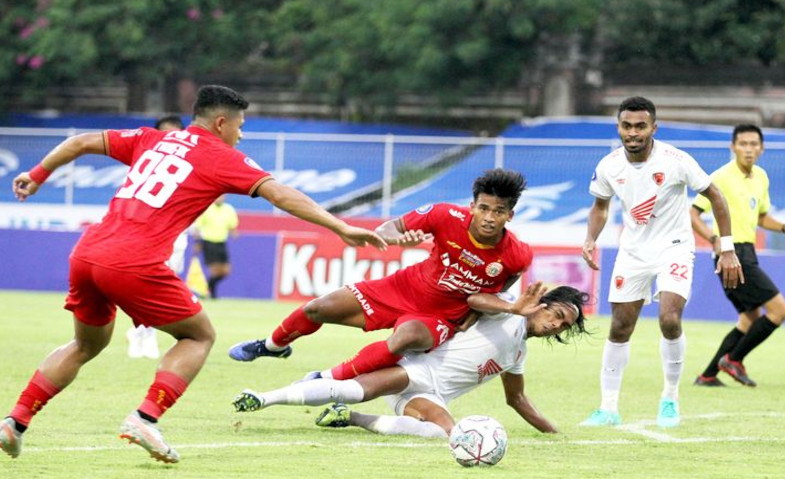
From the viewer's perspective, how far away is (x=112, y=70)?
3719cm

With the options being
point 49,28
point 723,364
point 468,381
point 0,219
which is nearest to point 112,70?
point 49,28

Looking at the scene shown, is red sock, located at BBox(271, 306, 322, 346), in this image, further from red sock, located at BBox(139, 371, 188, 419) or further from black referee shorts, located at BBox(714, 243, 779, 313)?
→ black referee shorts, located at BBox(714, 243, 779, 313)

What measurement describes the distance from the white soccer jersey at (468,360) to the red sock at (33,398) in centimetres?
246

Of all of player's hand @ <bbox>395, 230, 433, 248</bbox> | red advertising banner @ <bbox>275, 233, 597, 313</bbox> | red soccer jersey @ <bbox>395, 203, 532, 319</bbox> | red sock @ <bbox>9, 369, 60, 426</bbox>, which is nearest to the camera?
red sock @ <bbox>9, 369, 60, 426</bbox>

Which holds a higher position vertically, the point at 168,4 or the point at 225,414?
the point at 168,4

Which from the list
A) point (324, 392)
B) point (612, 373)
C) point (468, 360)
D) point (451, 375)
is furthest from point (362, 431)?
point (612, 373)

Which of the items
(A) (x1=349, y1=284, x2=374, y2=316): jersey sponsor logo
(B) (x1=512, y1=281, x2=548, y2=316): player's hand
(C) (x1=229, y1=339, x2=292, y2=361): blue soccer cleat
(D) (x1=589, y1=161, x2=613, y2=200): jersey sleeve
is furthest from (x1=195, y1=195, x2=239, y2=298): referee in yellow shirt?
(B) (x1=512, y1=281, x2=548, y2=316): player's hand

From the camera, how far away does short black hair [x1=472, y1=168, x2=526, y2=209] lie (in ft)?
29.2

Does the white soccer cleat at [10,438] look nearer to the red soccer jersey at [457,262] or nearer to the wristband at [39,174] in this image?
the wristband at [39,174]

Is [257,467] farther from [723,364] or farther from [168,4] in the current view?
[168,4]

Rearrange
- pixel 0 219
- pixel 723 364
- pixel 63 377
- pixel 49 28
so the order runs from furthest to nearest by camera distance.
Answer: pixel 49 28 < pixel 0 219 < pixel 723 364 < pixel 63 377

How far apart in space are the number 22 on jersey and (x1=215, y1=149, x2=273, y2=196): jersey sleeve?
17cm

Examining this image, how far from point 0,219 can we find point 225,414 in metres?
21.1

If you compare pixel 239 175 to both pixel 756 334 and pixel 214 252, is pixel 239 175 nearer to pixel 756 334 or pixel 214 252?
pixel 756 334
